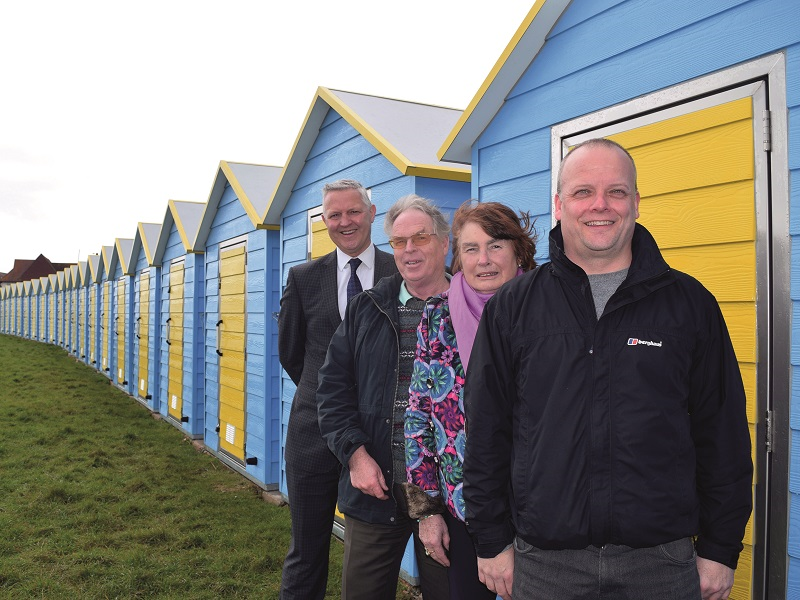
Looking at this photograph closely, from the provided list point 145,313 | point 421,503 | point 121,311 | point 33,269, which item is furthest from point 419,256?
point 33,269

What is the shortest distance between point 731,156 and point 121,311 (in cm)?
1654

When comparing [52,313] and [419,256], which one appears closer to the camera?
[419,256]

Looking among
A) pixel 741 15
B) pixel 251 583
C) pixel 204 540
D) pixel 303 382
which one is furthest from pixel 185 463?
pixel 741 15

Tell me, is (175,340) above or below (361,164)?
below

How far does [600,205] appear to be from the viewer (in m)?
1.73

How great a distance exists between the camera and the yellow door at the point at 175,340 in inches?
426

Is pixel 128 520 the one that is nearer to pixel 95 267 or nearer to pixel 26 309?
pixel 95 267

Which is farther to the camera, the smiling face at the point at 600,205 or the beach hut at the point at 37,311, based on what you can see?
the beach hut at the point at 37,311

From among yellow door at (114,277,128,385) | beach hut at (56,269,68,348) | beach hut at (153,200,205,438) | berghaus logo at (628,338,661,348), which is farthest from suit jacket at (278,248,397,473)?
beach hut at (56,269,68,348)

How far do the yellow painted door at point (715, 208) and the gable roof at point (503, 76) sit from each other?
892 mm

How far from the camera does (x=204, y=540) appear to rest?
5.50 m

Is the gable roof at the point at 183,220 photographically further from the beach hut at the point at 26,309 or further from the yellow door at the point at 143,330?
the beach hut at the point at 26,309

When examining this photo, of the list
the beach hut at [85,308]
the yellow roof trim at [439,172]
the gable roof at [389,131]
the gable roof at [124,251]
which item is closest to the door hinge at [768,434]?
the gable roof at [389,131]

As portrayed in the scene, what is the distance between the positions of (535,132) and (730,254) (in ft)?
4.45
